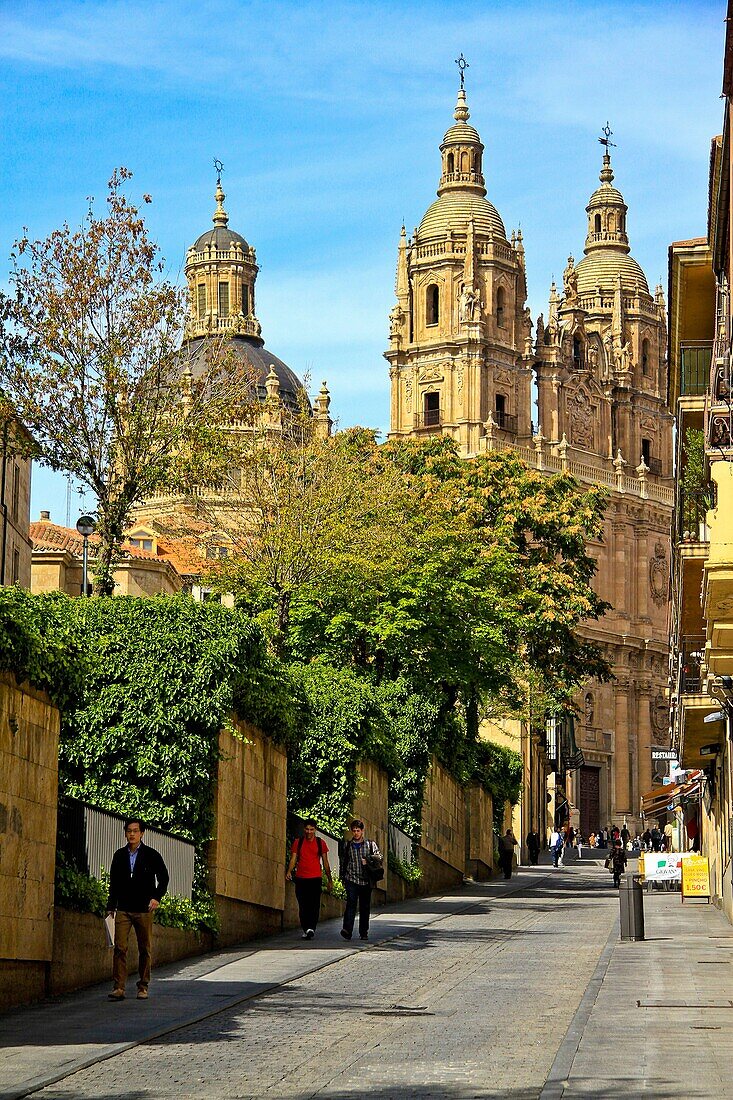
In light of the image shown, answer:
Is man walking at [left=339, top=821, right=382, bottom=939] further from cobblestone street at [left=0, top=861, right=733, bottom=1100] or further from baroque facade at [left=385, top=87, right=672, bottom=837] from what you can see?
baroque facade at [left=385, top=87, right=672, bottom=837]

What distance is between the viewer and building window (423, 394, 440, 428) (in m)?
99.1

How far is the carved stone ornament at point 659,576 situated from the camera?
110625 mm

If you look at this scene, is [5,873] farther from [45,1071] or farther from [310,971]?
[310,971]

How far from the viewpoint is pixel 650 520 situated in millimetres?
111438

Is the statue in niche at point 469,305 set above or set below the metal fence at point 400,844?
above

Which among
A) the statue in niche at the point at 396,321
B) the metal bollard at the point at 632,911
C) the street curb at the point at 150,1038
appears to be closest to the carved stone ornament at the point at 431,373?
the statue in niche at the point at 396,321

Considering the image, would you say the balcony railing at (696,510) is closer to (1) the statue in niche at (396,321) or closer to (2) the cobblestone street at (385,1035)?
(2) the cobblestone street at (385,1035)

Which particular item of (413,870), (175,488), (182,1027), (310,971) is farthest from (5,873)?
(413,870)

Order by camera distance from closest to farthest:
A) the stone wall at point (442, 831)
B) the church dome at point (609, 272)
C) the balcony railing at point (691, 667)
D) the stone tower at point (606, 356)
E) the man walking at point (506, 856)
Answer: the balcony railing at point (691, 667) < the stone wall at point (442, 831) < the man walking at point (506, 856) < the stone tower at point (606, 356) < the church dome at point (609, 272)

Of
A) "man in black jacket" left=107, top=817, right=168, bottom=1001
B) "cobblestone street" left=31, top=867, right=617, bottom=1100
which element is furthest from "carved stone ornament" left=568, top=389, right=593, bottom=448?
"man in black jacket" left=107, top=817, right=168, bottom=1001

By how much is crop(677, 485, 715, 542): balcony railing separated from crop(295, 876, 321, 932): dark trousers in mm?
7278

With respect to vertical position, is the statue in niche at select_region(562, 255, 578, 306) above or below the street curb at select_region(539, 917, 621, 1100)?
above

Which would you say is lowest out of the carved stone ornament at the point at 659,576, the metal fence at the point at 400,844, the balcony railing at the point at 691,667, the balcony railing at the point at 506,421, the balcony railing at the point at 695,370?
the metal fence at the point at 400,844

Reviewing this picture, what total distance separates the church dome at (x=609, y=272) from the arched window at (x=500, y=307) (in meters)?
15.6
